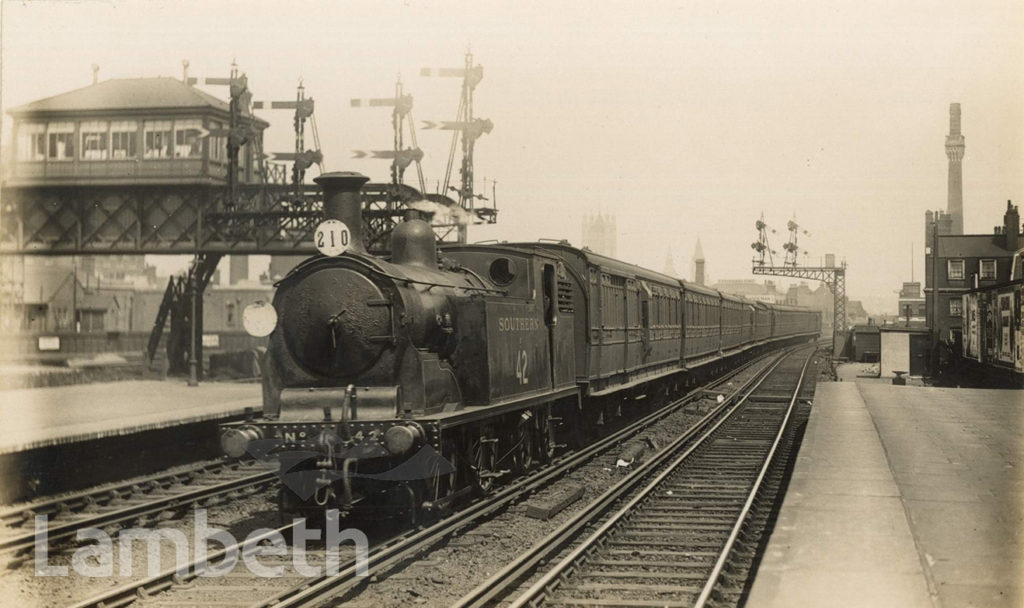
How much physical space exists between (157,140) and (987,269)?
3859 centimetres

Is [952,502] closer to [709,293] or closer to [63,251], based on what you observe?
[709,293]

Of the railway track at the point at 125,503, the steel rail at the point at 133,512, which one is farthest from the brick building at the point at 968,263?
the steel rail at the point at 133,512

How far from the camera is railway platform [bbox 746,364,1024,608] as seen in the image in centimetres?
624

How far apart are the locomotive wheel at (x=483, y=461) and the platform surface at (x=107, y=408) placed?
18.0ft

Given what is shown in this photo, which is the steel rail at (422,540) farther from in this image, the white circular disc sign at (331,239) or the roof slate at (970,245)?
the roof slate at (970,245)

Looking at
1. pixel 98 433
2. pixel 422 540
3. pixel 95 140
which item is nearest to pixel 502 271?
pixel 422 540

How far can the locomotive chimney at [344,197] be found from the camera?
8.91m

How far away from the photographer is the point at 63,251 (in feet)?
80.6

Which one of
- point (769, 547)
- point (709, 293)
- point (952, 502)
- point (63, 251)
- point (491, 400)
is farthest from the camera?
point (709, 293)

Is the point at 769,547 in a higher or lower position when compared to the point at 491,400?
lower

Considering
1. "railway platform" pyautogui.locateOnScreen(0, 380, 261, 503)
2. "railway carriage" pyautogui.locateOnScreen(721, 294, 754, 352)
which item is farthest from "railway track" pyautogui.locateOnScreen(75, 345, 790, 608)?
"railway carriage" pyautogui.locateOnScreen(721, 294, 754, 352)

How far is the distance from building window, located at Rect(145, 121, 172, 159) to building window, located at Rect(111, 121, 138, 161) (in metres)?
0.37

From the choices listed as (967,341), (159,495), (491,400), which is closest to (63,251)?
(159,495)

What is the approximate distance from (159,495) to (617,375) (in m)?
7.75
